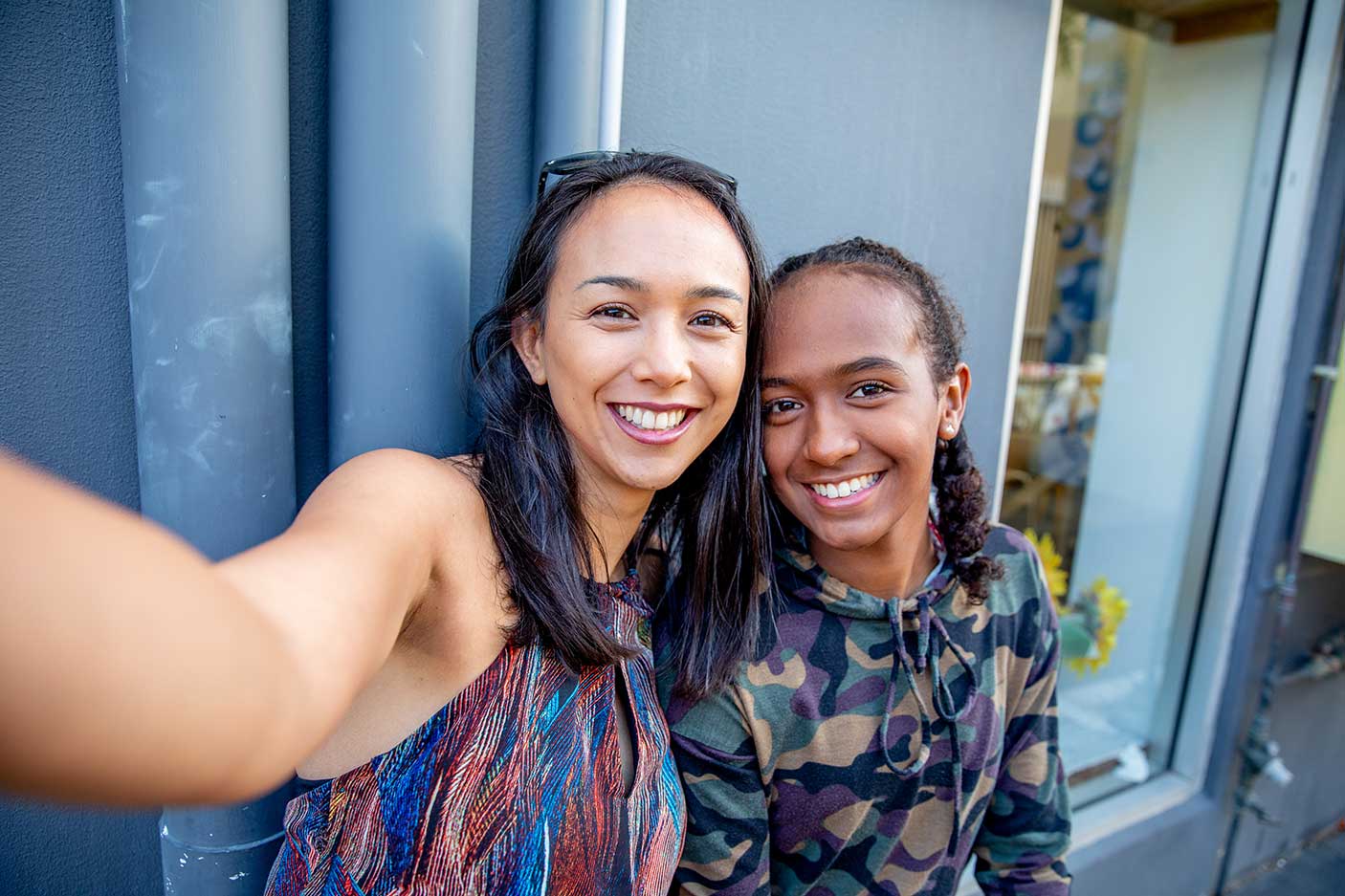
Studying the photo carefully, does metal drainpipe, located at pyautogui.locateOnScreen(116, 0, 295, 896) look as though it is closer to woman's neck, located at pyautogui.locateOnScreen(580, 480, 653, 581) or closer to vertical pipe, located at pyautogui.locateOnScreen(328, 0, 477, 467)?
vertical pipe, located at pyautogui.locateOnScreen(328, 0, 477, 467)

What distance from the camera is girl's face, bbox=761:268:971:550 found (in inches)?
57.1

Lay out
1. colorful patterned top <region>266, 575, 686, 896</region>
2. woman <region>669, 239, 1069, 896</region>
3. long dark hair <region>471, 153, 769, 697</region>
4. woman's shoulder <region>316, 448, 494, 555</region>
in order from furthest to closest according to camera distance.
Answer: woman <region>669, 239, 1069, 896</region> → long dark hair <region>471, 153, 769, 697</region> → colorful patterned top <region>266, 575, 686, 896</region> → woman's shoulder <region>316, 448, 494, 555</region>

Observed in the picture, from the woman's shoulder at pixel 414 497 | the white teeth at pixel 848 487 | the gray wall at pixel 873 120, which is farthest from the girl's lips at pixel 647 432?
the gray wall at pixel 873 120

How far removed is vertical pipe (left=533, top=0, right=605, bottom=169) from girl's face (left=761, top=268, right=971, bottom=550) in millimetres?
487

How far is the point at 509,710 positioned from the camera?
1.17 meters

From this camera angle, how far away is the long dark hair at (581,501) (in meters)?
1.23

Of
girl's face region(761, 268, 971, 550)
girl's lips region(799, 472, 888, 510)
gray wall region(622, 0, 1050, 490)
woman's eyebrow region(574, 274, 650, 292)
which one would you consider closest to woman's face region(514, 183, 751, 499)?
woman's eyebrow region(574, 274, 650, 292)

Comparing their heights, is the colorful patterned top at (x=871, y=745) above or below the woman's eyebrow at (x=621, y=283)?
below

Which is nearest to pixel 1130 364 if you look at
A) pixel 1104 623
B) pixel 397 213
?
pixel 1104 623

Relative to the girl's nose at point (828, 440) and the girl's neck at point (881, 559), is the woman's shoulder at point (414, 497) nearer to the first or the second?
the girl's nose at point (828, 440)

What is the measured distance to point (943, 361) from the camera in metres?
1.58

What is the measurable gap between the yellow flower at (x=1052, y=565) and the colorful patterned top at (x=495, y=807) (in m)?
2.45

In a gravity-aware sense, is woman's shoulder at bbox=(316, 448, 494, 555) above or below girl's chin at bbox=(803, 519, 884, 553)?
above

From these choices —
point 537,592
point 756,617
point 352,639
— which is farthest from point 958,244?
point 352,639
